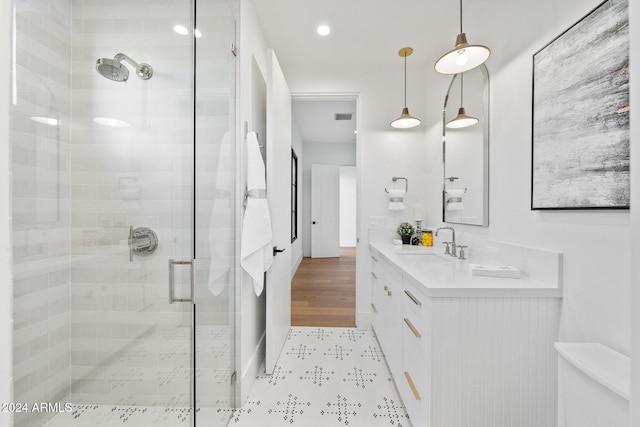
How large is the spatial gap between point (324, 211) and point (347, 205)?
1.63 m

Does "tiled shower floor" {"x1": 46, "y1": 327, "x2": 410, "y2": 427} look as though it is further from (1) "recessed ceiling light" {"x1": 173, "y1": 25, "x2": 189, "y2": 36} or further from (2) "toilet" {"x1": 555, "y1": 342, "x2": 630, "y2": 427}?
(1) "recessed ceiling light" {"x1": 173, "y1": 25, "x2": 189, "y2": 36}

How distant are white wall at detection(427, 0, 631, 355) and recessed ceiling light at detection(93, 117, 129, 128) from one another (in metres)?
1.91

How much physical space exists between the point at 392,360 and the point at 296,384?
66 centimetres

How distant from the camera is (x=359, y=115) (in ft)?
8.84

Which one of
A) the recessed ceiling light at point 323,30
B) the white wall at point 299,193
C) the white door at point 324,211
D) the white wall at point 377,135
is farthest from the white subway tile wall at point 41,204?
the white door at point 324,211

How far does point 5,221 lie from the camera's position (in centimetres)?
59

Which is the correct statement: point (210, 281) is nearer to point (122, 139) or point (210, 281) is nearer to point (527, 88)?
point (122, 139)

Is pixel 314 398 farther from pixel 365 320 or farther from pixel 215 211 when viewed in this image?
pixel 215 211

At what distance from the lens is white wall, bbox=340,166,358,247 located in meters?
7.51

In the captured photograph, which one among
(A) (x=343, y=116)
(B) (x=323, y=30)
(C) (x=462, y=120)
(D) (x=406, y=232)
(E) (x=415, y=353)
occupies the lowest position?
(E) (x=415, y=353)

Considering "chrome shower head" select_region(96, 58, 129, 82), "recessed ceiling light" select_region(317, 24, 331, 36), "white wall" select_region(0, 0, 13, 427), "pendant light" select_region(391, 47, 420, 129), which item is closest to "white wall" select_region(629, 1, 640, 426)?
"white wall" select_region(0, 0, 13, 427)

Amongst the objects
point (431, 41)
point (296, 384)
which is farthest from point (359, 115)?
point (296, 384)

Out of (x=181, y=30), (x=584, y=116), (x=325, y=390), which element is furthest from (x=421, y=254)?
(x=181, y=30)

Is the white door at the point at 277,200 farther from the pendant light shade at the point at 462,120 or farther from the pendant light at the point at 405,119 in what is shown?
the pendant light shade at the point at 462,120
